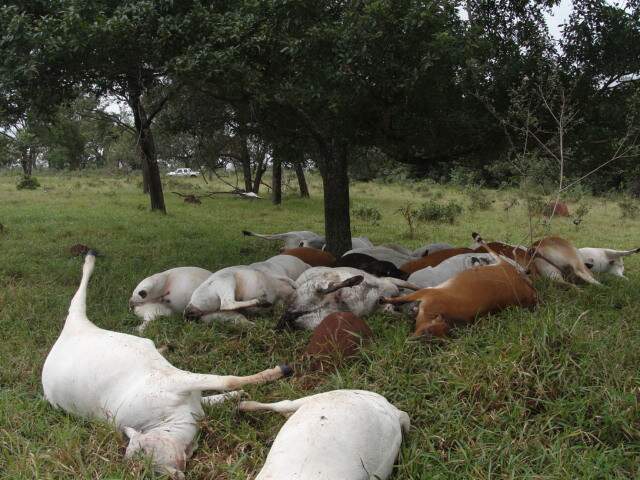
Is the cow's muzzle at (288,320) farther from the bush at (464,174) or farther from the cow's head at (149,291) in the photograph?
the bush at (464,174)

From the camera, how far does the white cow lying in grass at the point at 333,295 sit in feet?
14.9

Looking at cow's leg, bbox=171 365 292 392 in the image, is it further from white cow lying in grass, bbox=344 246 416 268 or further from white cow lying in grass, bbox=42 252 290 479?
white cow lying in grass, bbox=344 246 416 268

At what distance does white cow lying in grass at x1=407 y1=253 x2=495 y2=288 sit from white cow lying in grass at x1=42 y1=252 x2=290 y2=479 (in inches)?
104

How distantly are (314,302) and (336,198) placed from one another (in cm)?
321

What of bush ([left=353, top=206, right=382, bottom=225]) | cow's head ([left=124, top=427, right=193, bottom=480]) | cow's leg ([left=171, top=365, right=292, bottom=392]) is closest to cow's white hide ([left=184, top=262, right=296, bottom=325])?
cow's leg ([left=171, top=365, right=292, bottom=392])

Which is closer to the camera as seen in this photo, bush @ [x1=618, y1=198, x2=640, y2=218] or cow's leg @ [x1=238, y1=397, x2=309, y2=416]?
cow's leg @ [x1=238, y1=397, x2=309, y2=416]

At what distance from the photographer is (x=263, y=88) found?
18.3ft

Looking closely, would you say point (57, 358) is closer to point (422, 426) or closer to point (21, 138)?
point (422, 426)

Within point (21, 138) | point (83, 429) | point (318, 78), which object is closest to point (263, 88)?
point (318, 78)

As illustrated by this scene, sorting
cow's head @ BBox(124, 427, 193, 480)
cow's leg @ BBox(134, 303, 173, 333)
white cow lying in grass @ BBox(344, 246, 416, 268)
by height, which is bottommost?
cow's head @ BBox(124, 427, 193, 480)

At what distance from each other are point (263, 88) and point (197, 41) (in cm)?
75

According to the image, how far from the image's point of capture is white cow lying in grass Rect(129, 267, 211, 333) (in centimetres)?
493

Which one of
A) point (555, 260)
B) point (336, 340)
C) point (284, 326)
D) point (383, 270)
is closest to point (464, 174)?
point (555, 260)

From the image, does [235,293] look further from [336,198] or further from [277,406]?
[336,198]
